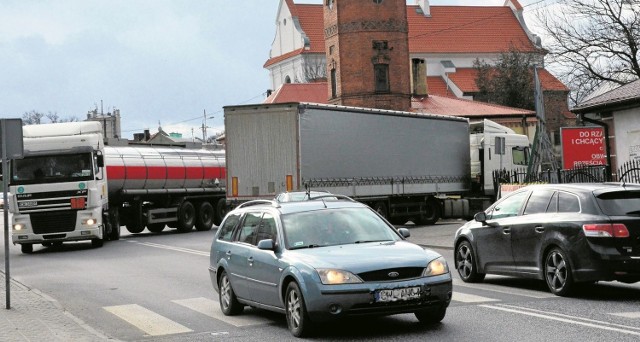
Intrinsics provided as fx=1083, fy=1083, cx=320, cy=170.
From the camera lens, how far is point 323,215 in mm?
12539

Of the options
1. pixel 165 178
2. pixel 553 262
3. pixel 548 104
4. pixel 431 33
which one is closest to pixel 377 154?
pixel 165 178

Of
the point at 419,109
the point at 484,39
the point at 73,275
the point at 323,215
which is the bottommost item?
the point at 73,275

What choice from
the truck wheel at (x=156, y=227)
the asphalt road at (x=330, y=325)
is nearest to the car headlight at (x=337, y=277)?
the asphalt road at (x=330, y=325)

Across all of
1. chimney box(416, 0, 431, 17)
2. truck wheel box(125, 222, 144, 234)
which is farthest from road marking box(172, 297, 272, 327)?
chimney box(416, 0, 431, 17)

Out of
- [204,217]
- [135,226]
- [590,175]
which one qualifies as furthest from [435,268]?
[204,217]

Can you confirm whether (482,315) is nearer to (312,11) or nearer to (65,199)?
(65,199)

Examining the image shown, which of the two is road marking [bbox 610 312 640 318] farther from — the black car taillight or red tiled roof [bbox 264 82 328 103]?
red tiled roof [bbox 264 82 328 103]

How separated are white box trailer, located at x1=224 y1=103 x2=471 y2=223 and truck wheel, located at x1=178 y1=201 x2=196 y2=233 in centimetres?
659

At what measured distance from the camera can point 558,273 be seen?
47.3 ft

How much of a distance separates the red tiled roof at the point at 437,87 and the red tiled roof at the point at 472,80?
107cm

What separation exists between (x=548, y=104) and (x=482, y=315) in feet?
315

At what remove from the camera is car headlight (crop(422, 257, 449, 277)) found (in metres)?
11.2

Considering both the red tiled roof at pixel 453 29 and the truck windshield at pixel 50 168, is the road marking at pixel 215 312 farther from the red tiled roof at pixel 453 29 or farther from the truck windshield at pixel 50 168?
the red tiled roof at pixel 453 29

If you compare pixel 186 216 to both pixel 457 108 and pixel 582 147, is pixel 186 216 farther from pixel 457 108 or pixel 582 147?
pixel 457 108
